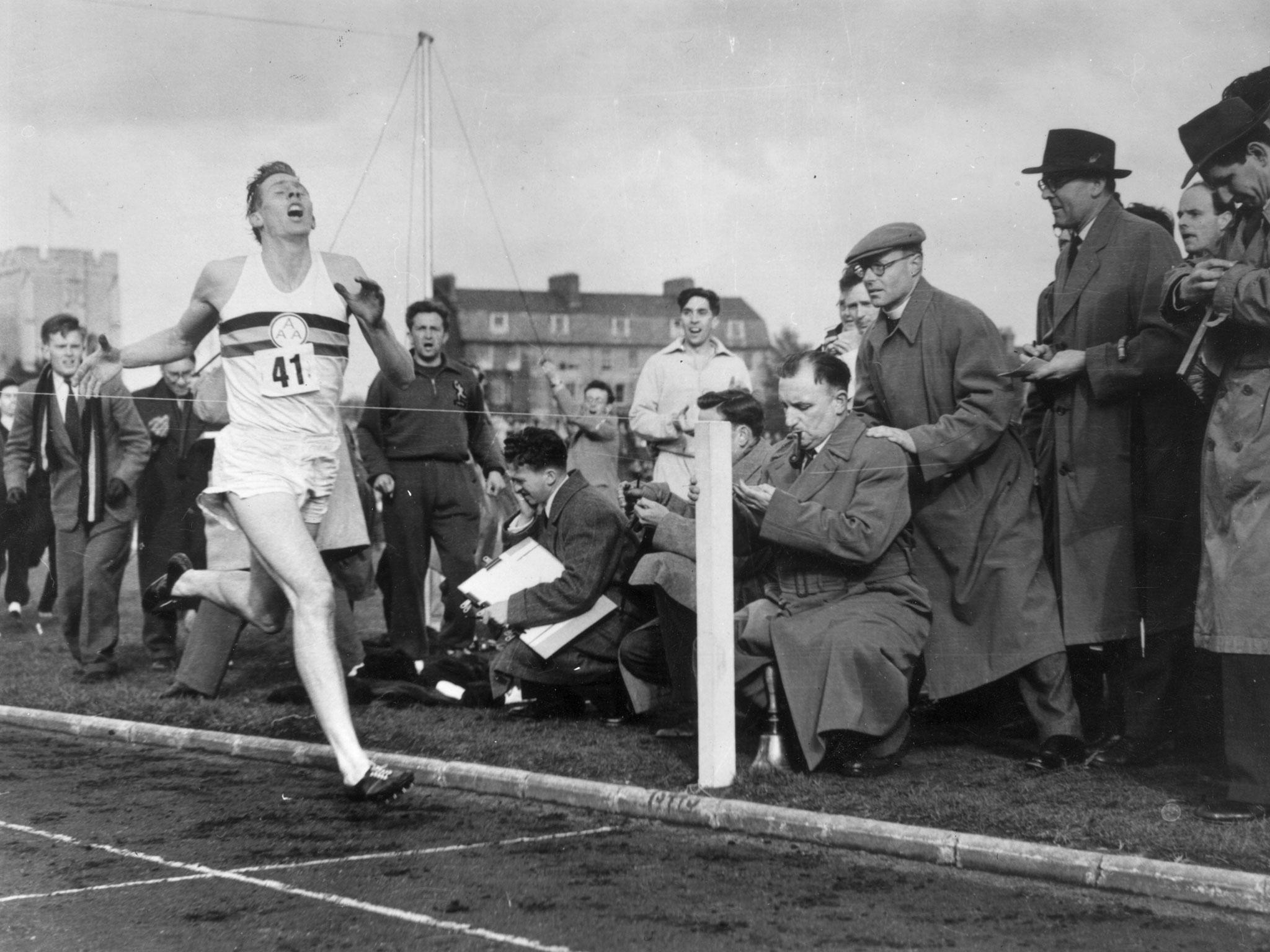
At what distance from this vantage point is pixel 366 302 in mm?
6344

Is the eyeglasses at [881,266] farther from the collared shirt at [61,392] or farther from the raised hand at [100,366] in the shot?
the collared shirt at [61,392]

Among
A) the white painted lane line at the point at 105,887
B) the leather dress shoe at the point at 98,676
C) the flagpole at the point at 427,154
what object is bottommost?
the leather dress shoe at the point at 98,676

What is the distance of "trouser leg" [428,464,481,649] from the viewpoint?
984 cm

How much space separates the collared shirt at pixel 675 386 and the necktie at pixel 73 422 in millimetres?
3967

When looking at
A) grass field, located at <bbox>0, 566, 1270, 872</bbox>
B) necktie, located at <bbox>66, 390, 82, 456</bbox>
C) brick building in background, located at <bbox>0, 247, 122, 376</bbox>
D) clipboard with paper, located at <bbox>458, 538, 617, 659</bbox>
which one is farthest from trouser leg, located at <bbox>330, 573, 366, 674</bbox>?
necktie, located at <bbox>66, 390, 82, 456</bbox>

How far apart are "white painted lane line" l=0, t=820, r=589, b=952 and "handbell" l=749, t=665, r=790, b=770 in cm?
209

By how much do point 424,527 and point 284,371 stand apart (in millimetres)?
3635

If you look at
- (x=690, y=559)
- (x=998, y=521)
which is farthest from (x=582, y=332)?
(x=998, y=521)

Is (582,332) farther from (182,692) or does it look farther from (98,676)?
(98,676)

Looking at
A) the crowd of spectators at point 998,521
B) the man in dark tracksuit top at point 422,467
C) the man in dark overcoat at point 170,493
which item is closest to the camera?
the crowd of spectators at point 998,521

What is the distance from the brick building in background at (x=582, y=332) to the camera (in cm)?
802

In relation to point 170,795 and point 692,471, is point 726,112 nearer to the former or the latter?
point 692,471

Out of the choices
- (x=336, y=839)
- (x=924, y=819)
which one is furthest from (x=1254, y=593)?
(x=336, y=839)

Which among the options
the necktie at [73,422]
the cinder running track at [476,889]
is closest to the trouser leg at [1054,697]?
the cinder running track at [476,889]
